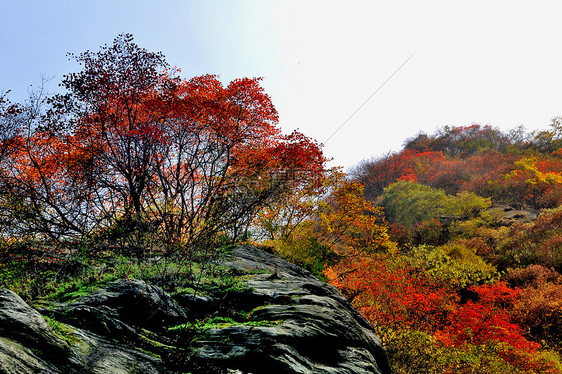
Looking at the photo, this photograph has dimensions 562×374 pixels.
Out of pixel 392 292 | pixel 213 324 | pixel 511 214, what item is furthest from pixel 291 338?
pixel 511 214

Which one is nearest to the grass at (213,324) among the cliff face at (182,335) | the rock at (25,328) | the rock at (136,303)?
the cliff face at (182,335)

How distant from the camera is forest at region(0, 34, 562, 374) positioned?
8.56 m

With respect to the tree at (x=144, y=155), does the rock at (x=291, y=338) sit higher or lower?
lower

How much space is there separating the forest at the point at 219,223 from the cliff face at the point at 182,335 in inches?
37.8

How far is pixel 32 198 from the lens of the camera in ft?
34.9

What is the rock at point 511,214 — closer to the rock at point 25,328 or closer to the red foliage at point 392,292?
the red foliage at point 392,292

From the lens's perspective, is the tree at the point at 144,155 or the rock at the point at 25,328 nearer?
the rock at the point at 25,328

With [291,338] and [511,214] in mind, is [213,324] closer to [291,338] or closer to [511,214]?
[291,338]

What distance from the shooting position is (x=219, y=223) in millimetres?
12078

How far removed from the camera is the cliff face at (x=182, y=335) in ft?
9.07

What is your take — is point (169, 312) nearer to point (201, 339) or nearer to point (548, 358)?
point (201, 339)

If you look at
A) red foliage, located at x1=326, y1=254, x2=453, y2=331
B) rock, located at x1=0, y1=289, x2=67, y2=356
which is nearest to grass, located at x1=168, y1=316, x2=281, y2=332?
rock, located at x1=0, y1=289, x2=67, y2=356

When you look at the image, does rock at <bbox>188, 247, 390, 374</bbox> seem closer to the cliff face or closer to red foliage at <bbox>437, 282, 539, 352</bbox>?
the cliff face

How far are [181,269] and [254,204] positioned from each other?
655 centimetres
